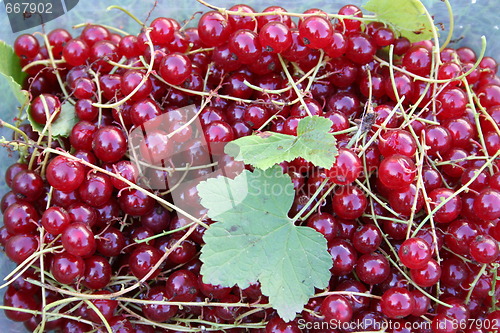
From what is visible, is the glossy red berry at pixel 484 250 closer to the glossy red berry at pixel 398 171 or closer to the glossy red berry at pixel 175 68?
the glossy red berry at pixel 398 171

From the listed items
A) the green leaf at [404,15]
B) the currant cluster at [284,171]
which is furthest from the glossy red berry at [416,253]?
the green leaf at [404,15]

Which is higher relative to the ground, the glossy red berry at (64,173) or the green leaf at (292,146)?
the green leaf at (292,146)

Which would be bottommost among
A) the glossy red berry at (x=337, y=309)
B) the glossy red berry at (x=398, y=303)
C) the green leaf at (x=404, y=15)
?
the glossy red berry at (x=337, y=309)

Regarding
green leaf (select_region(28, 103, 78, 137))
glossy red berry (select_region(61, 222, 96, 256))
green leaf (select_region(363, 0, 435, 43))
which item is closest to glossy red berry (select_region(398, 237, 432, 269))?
green leaf (select_region(363, 0, 435, 43))

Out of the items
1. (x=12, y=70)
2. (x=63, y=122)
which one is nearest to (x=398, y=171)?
(x=63, y=122)

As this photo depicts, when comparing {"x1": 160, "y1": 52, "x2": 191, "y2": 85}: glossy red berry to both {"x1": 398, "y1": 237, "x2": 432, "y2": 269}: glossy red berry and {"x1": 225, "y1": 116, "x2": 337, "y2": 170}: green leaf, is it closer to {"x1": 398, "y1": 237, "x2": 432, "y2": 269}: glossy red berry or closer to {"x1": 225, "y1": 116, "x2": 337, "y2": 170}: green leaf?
{"x1": 225, "y1": 116, "x2": 337, "y2": 170}: green leaf

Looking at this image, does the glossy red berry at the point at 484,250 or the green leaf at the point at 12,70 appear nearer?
the glossy red berry at the point at 484,250

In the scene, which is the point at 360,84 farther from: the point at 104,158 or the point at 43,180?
the point at 43,180
